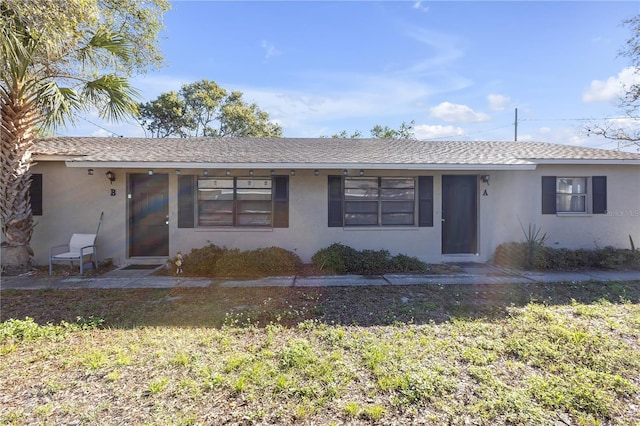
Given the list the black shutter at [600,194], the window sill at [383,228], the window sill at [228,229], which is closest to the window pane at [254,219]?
the window sill at [228,229]

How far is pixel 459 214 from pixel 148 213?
836 cm

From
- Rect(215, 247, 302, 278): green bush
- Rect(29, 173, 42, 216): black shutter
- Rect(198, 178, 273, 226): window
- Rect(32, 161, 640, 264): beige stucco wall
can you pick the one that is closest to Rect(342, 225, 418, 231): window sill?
Rect(32, 161, 640, 264): beige stucco wall

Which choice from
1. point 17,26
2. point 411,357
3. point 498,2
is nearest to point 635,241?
point 498,2

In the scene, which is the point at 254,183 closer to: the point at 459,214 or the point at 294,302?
the point at 294,302

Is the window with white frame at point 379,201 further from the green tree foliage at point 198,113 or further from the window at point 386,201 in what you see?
the green tree foliage at point 198,113

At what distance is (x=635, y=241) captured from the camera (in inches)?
347

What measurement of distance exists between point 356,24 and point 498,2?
12.8 ft

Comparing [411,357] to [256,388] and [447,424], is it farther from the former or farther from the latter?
[256,388]

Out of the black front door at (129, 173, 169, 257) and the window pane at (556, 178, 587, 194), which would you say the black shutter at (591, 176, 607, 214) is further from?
the black front door at (129, 173, 169, 257)

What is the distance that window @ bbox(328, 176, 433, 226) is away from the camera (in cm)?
834

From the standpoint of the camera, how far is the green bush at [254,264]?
7.11 meters

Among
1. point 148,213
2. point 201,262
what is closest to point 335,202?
point 201,262

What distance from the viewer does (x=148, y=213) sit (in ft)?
27.2

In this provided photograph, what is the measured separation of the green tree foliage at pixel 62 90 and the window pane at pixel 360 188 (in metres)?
5.54
